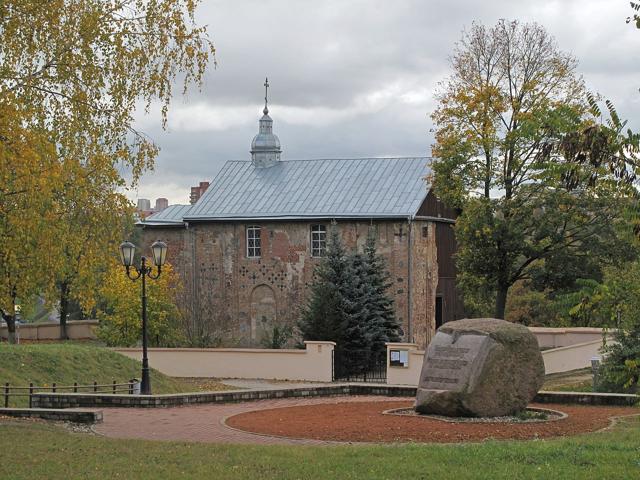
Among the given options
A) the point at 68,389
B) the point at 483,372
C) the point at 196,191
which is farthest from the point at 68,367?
the point at 196,191

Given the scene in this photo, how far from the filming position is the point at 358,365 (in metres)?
33.7

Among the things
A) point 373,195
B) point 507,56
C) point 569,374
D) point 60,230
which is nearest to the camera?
point 60,230

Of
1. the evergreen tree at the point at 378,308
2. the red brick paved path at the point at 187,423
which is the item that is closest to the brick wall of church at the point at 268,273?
the evergreen tree at the point at 378,308

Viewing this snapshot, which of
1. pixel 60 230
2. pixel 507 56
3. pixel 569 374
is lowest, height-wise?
pixel 569 374

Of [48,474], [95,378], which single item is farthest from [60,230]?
[95,378]

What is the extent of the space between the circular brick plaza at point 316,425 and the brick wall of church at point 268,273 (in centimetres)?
2045

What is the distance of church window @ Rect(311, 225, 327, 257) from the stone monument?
79.7 feet

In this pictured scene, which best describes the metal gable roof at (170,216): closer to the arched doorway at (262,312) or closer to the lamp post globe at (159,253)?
the arched doorway at (262,312)

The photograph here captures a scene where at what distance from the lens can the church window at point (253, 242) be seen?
43.5 m

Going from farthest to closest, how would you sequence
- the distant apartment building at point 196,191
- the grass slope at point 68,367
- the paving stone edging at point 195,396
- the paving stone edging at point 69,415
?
1. the distant apartment building at point 196,191
2. the grass slope at point 68,367
3. the paving stone edging at point 195,396
4. the paving stone edging at point 69,415

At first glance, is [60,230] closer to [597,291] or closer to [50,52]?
[50,52]

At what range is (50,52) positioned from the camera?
14984 millimetres

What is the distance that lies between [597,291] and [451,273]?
117 feet

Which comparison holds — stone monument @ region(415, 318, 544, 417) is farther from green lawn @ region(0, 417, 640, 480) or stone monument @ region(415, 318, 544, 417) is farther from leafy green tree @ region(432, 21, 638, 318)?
leafy green tree @ region(432, 21, 638, 318)
